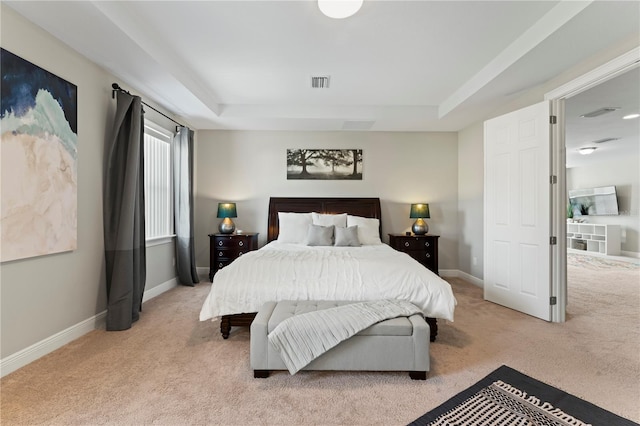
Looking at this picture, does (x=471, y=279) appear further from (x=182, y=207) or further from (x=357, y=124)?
(x=182, y=207)

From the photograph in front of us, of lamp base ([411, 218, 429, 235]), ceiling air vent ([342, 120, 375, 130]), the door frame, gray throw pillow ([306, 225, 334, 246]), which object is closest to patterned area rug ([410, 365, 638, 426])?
the door frame

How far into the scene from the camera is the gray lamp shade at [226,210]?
490 centimetres

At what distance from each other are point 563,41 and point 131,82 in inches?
171

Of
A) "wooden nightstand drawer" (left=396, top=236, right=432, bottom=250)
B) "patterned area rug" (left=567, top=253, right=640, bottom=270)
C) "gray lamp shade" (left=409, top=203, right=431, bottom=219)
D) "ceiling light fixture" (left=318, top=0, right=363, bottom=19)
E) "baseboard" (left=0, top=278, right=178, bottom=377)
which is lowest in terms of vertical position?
"patterned area rug" (left=567, top=253, right=640, bottom=270)

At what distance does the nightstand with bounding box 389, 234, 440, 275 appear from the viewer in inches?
189

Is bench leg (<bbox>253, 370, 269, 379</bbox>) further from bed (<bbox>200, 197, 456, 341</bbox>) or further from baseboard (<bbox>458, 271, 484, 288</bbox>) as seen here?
baseboard (<bbox>458, 271, 484, 288</bbox>)

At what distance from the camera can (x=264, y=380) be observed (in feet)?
6.68

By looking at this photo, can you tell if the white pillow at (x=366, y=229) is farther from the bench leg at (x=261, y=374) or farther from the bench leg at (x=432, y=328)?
the bench leg at (x=261, y=374)

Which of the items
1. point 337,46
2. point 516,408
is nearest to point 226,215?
point 337,46

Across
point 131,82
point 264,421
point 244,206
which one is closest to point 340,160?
point 244,206

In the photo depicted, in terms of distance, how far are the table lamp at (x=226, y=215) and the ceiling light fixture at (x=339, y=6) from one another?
350 centimetres

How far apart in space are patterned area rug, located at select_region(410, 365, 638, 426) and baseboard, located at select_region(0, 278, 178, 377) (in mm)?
2811

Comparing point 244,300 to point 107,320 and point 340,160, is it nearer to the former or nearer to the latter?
point 107,320

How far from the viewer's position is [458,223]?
17.4 feet
